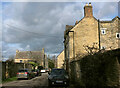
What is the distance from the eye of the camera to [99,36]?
27.7m

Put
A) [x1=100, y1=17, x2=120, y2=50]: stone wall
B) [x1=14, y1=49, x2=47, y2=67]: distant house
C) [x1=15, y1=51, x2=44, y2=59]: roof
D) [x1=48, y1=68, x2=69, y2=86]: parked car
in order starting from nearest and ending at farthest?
1. [x1=48, y1=68, x2=69, y2=86]: parked car
2. [x1=100, y1=17, x2=120, y2=50]: stone wall
3. [x1=14, y1=49, x2=47, y2=67]: distant house
4. [x1=15, y1=51, x2=44, y2=59]: roof

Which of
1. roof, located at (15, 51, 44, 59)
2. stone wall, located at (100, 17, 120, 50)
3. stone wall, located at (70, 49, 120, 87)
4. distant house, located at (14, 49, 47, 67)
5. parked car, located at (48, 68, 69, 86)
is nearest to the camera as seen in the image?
stone wall, located at (70, 49, 120, 87)

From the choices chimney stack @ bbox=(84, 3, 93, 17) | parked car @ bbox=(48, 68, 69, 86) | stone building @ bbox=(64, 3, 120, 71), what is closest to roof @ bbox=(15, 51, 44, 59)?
stone building @ bbox=(64, 3, 120, 71)

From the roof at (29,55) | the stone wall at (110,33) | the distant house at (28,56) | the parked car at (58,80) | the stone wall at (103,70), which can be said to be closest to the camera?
the stone wall at (103,70)

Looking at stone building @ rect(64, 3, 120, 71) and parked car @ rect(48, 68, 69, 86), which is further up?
stone building @ rect(64, 3, 120, 71)

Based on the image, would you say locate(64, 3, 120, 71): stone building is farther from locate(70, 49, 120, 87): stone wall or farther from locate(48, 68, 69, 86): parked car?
locate(70, 49, 120, 87): stone wall

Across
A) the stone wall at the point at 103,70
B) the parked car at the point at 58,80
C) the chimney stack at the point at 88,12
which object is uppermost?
the chimney stack at the point at 88,12

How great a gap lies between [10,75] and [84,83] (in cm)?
1623

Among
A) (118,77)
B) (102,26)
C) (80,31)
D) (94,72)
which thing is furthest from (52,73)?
(102,26)

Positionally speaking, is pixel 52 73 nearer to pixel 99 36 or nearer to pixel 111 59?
pixel 111 59

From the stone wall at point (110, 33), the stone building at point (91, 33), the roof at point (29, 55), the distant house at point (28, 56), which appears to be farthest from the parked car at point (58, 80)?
the roof at point (29, 55)

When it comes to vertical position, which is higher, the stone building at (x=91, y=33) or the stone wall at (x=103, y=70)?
the stone building at (x=91, y=33)

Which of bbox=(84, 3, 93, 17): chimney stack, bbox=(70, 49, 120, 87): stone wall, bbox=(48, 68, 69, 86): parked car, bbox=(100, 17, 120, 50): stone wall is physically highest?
bbox=(84, 3, 93, 17): chimney stack

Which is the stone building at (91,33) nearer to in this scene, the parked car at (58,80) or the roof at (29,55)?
the parked car at (58,80)
